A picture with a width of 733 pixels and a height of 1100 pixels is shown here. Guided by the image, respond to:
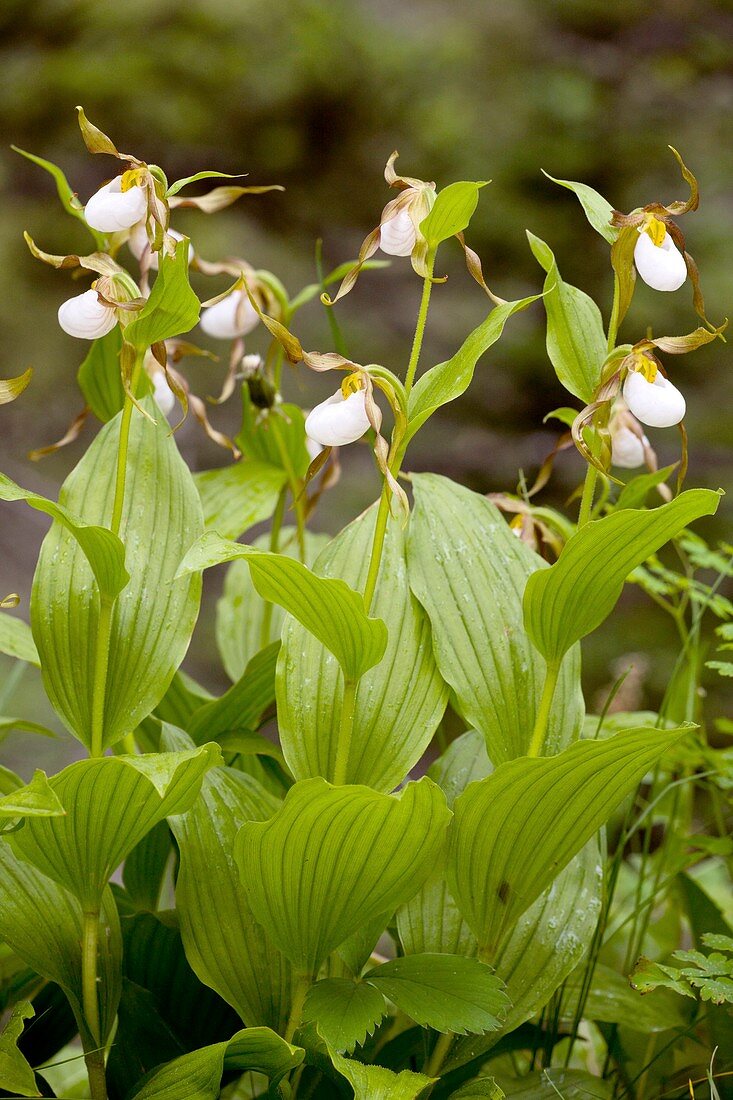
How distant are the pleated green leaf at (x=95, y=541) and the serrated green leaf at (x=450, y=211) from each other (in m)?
0.32

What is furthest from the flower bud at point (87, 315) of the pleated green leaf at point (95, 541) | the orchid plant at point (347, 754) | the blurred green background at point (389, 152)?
the blurred green background at point (389, 152)

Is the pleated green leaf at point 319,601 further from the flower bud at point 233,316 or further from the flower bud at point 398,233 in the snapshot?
the flower bud at point 233,316

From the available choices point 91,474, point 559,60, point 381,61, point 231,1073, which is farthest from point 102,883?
point 559,60

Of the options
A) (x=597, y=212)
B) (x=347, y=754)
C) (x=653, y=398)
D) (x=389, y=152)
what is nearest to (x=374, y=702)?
(x=347, y=754)

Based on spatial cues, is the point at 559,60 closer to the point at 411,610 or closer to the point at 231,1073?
the point at 411,610

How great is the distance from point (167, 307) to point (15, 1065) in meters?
0.55

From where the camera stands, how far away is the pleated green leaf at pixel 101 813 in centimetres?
58

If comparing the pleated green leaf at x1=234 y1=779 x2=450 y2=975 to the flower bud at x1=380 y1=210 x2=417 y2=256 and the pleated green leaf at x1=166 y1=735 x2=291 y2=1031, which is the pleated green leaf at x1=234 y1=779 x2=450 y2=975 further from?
the flower bud at x1=380 y1=210 x2=417 y2=256

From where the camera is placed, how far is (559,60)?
2.11 metres

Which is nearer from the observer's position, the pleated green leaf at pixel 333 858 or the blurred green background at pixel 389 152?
the pleated green leaf at pixel 333 858

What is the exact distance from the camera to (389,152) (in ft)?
6.86

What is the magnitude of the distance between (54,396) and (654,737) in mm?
1783

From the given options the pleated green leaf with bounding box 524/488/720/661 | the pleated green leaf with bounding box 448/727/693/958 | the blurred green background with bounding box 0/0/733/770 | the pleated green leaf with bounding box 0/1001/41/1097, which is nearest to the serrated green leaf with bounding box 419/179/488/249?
the pleated green leaf with bounding box 524/488/720/661

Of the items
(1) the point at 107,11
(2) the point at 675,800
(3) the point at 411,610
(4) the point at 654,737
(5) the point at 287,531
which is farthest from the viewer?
(1) the point at 107,11
